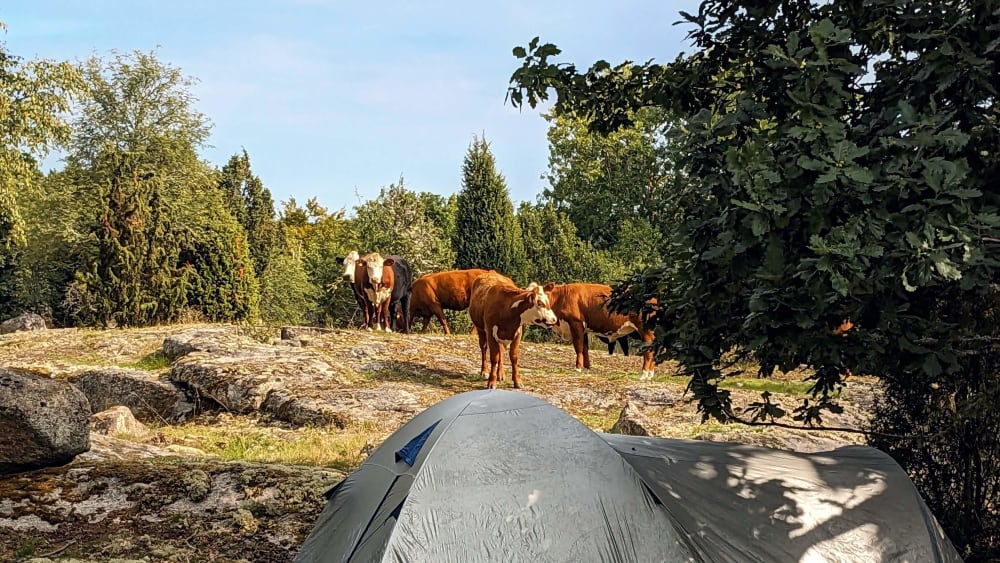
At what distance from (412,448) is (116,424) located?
7802 millimetres

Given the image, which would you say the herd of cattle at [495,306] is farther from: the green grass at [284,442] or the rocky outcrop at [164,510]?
the rocky outcrop at [164,510]

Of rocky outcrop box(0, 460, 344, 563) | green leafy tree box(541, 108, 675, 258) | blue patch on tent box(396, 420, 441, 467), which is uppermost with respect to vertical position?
green leafy tree box(541, 108, 675, 258)

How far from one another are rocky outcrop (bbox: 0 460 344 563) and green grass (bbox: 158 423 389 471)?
1.55 m

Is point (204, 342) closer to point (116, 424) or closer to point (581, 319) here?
point (116, 424)

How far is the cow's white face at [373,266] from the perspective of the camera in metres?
22.0

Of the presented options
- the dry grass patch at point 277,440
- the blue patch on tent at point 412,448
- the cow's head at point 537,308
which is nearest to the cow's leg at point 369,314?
the cow's head at point 537,308

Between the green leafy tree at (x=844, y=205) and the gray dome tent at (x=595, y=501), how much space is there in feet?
1.67

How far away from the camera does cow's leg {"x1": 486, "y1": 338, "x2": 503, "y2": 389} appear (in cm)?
1641

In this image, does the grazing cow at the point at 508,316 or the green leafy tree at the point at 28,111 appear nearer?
the grazing cow at the point at 508,316

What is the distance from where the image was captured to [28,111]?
26.0 metres

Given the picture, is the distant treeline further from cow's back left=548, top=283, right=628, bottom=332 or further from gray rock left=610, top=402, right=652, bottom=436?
gray rock left=610, top=402, right=652, bottom=436

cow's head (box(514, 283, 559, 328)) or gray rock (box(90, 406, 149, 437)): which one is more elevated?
cow's head (box(514, 283, 559, 328))

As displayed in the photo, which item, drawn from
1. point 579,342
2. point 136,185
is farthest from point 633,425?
point 136,185

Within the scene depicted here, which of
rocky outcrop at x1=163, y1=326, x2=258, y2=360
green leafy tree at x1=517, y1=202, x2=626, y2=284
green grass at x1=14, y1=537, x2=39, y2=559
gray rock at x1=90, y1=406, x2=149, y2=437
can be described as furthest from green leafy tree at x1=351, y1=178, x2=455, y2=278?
green grass at x1=14, y1=537, x2=39, y2=559
